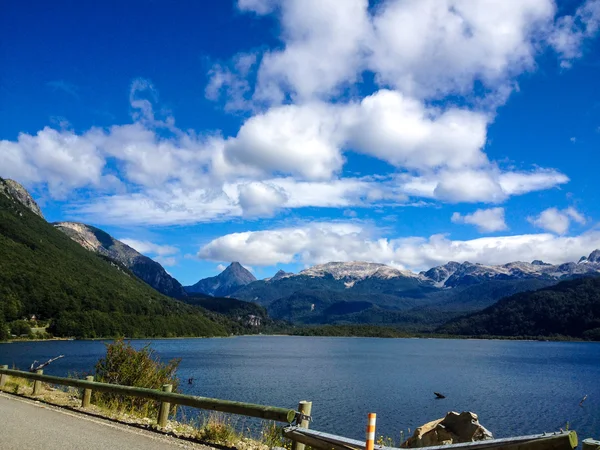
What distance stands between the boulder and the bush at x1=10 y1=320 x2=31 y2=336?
526 ft

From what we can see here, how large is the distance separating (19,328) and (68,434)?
160144 mm

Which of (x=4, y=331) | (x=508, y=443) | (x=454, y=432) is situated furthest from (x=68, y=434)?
(x=4, y=331)

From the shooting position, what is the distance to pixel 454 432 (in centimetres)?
1516

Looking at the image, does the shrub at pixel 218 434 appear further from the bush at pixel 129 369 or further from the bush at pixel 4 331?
the bush at pixel 4 331

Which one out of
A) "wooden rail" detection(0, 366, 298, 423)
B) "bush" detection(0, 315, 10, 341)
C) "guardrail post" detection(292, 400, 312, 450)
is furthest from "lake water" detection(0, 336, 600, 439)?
"bush" detection(0, 315, 10, 341)

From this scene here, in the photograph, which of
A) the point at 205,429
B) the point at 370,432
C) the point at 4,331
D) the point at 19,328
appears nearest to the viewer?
the point at 370,432

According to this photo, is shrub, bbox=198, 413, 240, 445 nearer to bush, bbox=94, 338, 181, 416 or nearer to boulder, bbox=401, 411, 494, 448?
boulder, bbox=401, 411, 494, 448

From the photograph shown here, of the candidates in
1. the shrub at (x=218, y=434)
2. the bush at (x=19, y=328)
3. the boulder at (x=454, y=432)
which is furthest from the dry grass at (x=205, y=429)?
the bush at (x=19, y=328)

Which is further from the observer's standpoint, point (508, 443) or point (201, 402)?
point (201, 402)

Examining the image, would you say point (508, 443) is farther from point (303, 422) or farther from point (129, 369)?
point (129, 369)

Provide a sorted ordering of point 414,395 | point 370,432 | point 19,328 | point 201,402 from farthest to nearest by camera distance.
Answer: point 19,328, point 414,395, point 201,402, point 370,432

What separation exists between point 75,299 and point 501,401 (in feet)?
617

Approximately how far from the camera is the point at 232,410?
11.9 m

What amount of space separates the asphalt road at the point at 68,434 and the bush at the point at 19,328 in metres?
154
